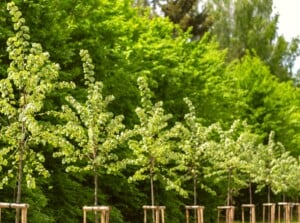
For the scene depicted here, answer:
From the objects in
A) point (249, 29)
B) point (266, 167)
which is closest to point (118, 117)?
point (266, 167)

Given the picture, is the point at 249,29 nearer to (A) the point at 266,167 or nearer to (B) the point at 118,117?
(A) the point at 266,167

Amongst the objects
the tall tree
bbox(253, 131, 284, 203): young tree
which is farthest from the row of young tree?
the tall tree

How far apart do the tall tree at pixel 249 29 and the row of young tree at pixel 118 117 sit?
48.4 ft

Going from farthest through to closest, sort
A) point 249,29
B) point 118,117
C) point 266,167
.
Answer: point 249,29 < point 266,167 < point 118,117

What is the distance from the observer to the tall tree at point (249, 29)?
62250 mm

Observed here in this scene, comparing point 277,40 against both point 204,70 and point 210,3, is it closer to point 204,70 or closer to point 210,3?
point 210,3

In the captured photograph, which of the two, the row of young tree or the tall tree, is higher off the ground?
the tall tree

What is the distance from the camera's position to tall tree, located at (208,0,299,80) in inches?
2451

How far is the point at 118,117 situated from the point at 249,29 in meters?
44.7

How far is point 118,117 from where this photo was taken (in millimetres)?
19641

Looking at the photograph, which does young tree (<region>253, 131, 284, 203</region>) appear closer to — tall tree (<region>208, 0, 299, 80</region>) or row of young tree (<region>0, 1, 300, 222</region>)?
row of young tree (<region>0, 1, 300, 222</region>)

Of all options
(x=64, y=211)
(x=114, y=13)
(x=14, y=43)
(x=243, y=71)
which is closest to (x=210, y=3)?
(x=243, y=71)

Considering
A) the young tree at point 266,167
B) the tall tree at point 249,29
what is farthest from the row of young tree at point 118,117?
the tall tree at point 249,29

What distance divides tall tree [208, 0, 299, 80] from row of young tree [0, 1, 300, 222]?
581 inches
